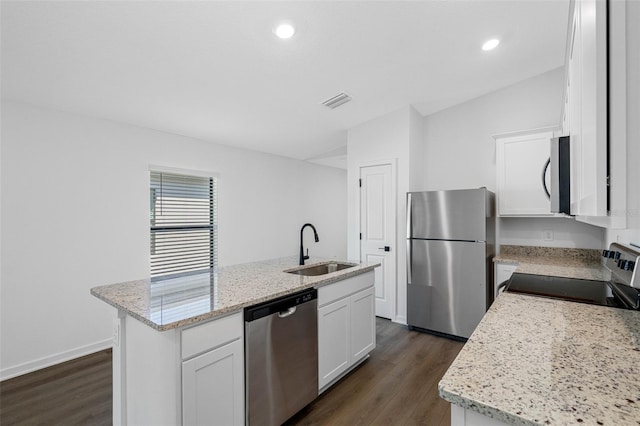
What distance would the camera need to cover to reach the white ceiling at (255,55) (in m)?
1.93

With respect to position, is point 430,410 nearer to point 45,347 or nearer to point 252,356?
point 252,356

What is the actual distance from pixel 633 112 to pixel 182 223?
13.4ft

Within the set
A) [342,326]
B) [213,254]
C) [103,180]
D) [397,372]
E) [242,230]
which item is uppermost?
[103,180]

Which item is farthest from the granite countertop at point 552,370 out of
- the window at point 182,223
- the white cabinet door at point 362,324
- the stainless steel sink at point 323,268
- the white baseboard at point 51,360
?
the white baseboard at point 51,360

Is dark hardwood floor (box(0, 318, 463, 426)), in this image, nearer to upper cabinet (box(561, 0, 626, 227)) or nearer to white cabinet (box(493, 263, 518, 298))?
white cabinet (box(493, 263, 518, 298))

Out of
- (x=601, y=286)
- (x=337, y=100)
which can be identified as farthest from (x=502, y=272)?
(x=337, y=100)

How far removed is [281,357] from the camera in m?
1.81

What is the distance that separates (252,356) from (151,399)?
0.50 metres

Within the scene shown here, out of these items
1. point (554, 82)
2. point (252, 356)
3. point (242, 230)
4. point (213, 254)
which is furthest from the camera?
point (242, 230)

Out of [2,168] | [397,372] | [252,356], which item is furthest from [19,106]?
[397,372]

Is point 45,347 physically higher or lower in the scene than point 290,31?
lower

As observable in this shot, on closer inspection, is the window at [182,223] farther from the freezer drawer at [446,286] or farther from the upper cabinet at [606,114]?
the upper cabinet at [606,114]

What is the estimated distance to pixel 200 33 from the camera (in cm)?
208

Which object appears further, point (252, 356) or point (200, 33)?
point (200, 33)
